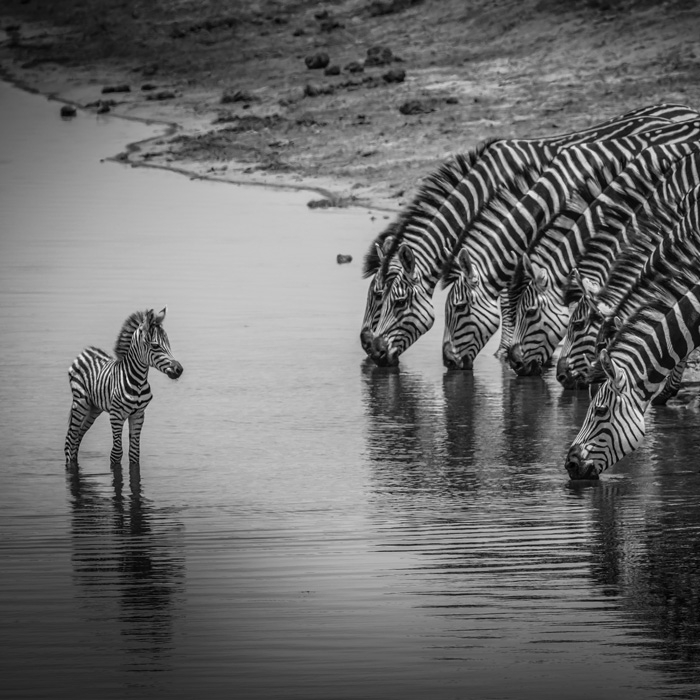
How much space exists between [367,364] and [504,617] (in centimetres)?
758

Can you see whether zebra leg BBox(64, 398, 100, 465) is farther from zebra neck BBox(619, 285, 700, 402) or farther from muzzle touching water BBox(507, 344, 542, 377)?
muzzle touching water BBox(507, 344, 542, 377)

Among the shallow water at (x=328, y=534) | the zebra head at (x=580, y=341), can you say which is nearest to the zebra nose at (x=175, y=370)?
the shallow water at (x=328, y=534)

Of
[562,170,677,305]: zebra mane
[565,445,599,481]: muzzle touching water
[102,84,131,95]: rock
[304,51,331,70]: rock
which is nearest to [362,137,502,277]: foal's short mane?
[562,170,677,305]: zebra mane

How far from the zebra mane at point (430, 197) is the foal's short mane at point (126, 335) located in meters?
4.73

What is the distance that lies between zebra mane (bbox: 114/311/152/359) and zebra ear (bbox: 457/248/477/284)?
4611mm

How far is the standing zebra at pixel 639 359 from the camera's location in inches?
404

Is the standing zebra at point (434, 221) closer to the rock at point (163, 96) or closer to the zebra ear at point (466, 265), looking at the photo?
the zebra ear at point (466, 265)

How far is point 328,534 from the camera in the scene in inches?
363

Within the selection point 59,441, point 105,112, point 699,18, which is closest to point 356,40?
point 105,112

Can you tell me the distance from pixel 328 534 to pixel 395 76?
2705cm

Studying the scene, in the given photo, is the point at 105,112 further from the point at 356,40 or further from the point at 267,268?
the point at 267,268

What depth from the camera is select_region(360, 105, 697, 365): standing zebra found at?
15086 millimetres

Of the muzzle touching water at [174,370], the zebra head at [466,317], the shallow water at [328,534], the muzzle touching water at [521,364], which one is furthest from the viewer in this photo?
the zebra head at [466,317]

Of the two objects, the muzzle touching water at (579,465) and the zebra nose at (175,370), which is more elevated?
the zebra nose at (175,370)
